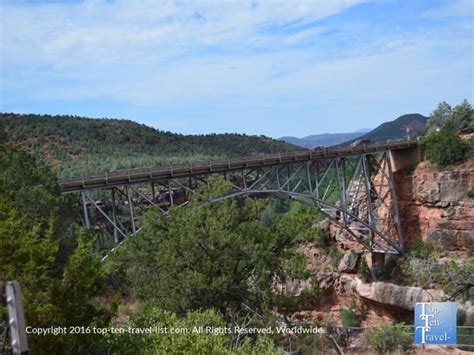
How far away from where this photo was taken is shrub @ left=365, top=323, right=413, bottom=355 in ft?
46.7

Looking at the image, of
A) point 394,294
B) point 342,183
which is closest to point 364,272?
point 394,294

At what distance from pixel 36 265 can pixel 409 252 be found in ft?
75.4

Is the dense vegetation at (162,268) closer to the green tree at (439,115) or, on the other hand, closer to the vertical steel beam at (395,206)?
the vertical steel beam at (395,206)

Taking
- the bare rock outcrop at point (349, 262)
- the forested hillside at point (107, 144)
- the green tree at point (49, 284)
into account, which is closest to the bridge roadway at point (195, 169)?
the bare rock outcrop at point (349, 262)

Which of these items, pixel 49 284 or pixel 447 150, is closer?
pixel 49 284

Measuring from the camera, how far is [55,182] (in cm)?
1556

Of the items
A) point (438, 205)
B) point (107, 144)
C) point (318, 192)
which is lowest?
point (438, 205)

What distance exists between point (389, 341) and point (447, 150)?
16158 millimetres

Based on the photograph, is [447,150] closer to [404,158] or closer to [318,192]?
[404,158]

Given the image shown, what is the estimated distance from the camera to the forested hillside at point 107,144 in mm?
40844

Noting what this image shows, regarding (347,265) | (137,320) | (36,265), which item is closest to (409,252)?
(347,265)

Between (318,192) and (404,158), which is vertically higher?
(404,158)

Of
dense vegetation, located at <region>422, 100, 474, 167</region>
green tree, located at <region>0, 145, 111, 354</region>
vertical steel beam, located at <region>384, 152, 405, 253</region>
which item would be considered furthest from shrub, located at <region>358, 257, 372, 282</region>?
green tree, located at <region>0, 145, 111, 354</region>

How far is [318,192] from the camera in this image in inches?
1045
